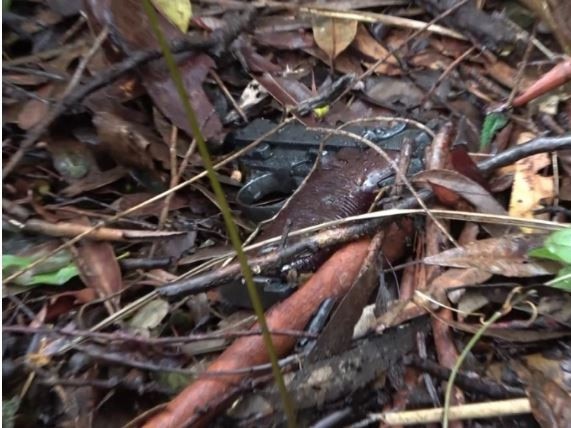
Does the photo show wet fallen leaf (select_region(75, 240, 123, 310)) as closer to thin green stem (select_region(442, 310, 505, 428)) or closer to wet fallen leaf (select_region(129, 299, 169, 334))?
wet fallen leaf (select_region(129, 299, 169, 334))

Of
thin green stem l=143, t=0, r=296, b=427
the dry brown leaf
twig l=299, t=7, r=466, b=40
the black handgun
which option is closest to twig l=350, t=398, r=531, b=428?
thin green stem l=143, t=0, r=296, b=427

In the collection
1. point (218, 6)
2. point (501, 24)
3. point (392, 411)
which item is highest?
point (218, 6)

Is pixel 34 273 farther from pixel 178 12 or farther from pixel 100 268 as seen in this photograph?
pixel 178 12

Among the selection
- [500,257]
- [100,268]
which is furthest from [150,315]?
[500,257]

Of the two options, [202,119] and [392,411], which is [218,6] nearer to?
[202,119]

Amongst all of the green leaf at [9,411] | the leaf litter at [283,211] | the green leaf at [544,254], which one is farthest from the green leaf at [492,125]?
the green leaf at [9,411]

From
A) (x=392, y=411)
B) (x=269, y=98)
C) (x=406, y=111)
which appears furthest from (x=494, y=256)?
(x=269, y=98)
